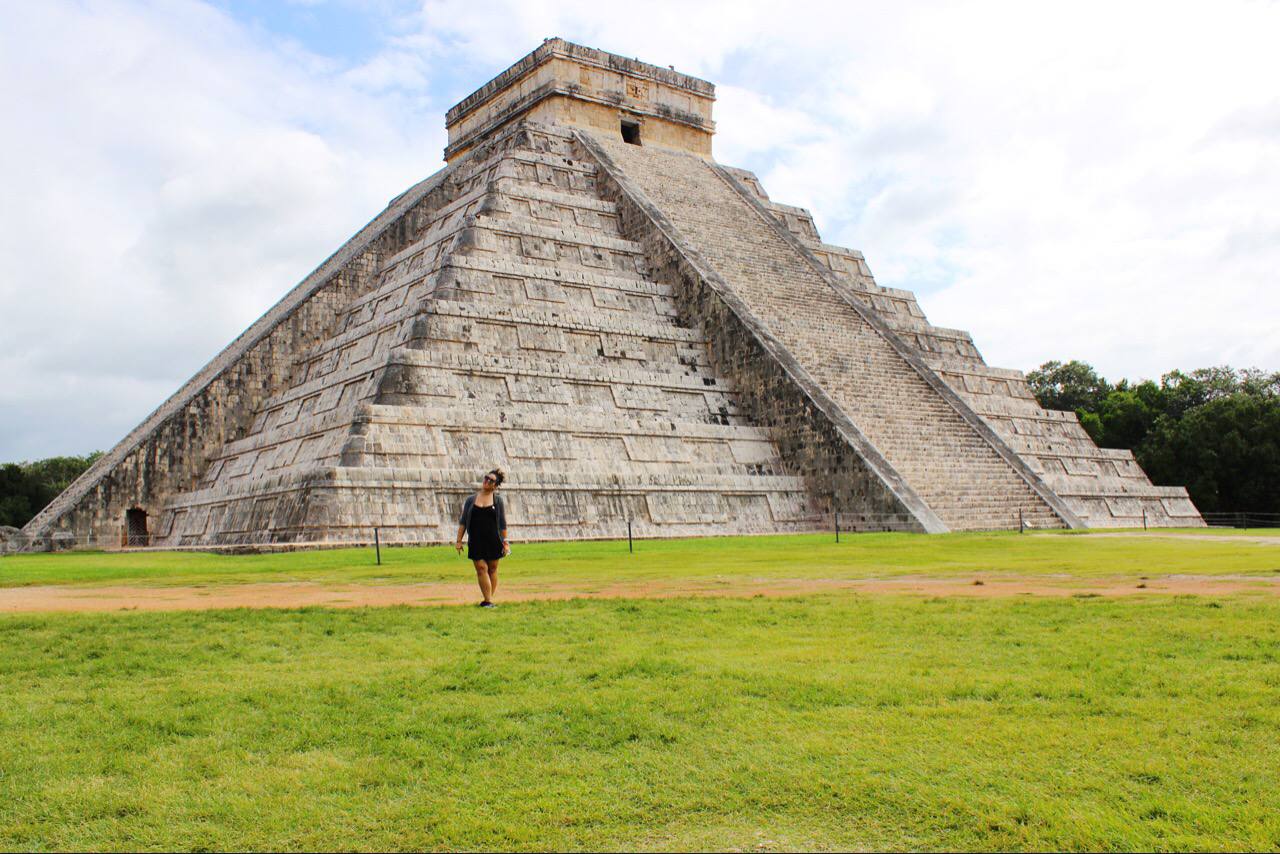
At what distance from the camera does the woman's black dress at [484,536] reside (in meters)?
9.44

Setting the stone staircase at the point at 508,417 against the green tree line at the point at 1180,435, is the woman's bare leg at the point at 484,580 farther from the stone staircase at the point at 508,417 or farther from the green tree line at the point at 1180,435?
the green tree line at the point at 1180,435

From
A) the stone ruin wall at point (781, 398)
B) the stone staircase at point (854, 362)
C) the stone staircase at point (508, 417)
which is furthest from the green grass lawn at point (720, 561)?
the stone staircase at point (854, 362)

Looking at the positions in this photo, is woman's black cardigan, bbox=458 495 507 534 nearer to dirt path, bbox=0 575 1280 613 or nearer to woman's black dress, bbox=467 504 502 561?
woman's black dress, bbox=467 504 502 561

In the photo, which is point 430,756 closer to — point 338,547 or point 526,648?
point 526,648

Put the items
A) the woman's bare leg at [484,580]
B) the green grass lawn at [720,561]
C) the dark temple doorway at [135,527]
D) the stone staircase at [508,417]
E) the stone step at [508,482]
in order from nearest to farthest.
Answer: the woman's bare leg at [484,580] → the green grass lawn at [720,561] → the stone step at [508,482] → the stone staircase at [508,417] → the dark temple doorway at [135,527]

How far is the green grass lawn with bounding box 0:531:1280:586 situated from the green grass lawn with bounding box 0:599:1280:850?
470 centimetres

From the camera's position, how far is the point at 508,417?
66.0 feet

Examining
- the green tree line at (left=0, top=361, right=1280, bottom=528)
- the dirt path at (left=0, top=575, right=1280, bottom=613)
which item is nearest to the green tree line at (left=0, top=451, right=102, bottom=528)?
the green tree line at (left=0, top=361, right=1280, bottom=528)

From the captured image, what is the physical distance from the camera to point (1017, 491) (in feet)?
75.2

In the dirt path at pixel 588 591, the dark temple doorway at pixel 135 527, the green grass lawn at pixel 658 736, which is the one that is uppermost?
the dark temple doorway at pixel 135 527

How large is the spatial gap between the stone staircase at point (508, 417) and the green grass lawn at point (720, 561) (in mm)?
1357

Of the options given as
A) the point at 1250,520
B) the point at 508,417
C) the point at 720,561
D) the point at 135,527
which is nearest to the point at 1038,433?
the point at 1250,520

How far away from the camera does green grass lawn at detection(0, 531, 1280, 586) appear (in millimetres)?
12328

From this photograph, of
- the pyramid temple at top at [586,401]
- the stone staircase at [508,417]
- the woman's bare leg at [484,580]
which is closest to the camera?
the woman's bare leg at [484,580]
